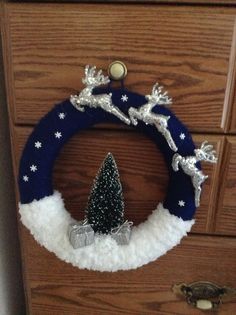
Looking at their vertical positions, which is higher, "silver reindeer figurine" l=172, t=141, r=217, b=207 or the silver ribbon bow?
"silver reindeer figurine" l=172, t=141, r=217, b=207

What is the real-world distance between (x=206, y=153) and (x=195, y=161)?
25 millimetres

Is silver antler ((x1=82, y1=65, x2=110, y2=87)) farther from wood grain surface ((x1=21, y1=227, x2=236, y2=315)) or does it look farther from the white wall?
wood grain surface ((x1=21, y1=227, x2=236, y2=315))

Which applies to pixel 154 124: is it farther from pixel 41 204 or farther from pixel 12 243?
pixel 12 243

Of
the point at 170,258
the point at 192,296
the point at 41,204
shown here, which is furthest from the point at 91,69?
the point at 192,296

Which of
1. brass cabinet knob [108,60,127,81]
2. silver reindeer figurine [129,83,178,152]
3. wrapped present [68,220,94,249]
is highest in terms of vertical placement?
brass cabinet knob [108,60,127,81]

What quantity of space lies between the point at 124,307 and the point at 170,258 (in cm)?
17

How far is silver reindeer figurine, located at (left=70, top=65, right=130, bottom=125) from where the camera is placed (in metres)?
0.52

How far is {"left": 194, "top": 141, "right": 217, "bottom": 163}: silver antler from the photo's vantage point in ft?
1.76

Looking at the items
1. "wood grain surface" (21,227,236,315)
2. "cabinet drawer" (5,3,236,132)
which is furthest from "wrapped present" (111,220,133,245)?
"cabinet drawer" (5,3,236,132)

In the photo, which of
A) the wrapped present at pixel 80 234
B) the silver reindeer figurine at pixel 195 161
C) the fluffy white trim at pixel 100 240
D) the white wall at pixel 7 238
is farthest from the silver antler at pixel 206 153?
the white wall at pixel 7 238

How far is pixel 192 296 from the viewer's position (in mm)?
708

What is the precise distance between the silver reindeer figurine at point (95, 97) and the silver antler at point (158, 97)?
5 centimetres

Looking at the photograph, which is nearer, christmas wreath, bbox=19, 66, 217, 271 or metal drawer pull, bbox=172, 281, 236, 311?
christmas wreath, bbox=19, 66, 217, 271

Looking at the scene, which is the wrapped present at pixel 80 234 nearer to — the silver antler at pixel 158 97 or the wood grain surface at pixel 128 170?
the wood grain surface at pixel 128 170
